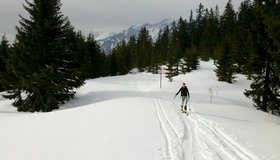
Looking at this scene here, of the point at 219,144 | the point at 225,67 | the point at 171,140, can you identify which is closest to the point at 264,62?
the point at 219,144

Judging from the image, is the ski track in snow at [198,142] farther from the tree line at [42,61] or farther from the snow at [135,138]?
the tree line at [42,61]

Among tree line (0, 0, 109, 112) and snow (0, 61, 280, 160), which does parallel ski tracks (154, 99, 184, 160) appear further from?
tree line (0, 0, 109, 112)

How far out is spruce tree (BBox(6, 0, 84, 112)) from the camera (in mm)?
30891

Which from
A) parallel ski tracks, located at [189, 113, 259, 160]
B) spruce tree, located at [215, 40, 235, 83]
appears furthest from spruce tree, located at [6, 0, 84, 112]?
spruce tree, located at [215, 40, 235, 83]

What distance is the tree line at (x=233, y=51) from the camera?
88.1 feet

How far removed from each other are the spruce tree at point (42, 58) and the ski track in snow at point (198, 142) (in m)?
16.1

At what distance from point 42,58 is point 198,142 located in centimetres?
Result: 2262

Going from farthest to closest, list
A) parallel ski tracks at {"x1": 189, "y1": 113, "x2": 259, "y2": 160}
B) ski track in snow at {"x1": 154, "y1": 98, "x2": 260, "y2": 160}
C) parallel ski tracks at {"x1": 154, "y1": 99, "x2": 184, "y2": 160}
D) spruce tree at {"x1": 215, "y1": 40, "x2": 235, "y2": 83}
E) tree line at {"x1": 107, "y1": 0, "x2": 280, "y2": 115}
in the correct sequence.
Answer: spruce tree at {"x1": 215, "y1": 40, "x2": 235, "y2": 83}, tree line at {"x1": 107, "y1": 0, "x2": 280, "y2": 115}, parallel ski tracks at {"x1": 189, "y1": 113, "x2": 259, "y2": 160}, ski track in snow at {"x1": 154, "y1": 98, "x2": 260, "y2": 160}, parallel ski tracks at {"x1": 154, "y1": 99, "x2": 184, "y2": 160}

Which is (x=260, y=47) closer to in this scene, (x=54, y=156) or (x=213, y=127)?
(x=213, y=127)

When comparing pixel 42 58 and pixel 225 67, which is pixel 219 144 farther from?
pixel 225 67

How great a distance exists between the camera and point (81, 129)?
50.2ft

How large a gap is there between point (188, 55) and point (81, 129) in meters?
57.4

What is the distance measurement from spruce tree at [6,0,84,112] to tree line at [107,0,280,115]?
16.9 metres

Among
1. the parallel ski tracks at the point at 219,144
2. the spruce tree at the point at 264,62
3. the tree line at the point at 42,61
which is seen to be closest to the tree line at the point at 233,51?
the spruce tree at the point at 264,62
